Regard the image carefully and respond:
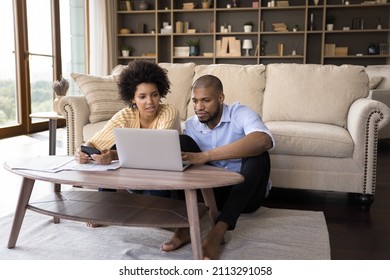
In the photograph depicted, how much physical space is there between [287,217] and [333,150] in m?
0.52

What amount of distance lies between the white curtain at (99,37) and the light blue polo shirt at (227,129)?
15.6 ft

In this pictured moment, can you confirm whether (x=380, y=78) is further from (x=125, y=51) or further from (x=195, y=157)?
(x=125, y=51)

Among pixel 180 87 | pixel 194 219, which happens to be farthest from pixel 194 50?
pixel 194 219

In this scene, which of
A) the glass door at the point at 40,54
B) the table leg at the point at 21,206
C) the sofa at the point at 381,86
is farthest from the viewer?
the glass door at the point at 40,54

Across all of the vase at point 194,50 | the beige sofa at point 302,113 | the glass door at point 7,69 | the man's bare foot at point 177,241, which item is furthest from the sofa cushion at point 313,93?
the vase at point 194,50

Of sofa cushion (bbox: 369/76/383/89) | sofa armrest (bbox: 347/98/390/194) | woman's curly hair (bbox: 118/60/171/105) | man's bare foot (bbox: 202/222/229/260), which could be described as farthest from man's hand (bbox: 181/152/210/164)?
sofa cushion (bbox: 369/76/383/89)

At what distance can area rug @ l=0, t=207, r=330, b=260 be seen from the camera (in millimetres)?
1771

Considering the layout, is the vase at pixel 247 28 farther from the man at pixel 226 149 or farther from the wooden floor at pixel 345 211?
the man at pixel 226 149

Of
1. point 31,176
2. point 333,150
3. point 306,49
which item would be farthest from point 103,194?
point 306,49

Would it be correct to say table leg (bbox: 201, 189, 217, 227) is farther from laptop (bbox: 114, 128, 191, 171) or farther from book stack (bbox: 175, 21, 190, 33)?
book stack (bbox: 175, 21, 190, 33)

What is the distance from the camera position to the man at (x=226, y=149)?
1.78m

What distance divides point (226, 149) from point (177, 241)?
0.45 meters

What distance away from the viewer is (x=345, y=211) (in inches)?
96.1

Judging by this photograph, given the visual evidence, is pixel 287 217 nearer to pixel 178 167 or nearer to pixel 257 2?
pixel 178 167
